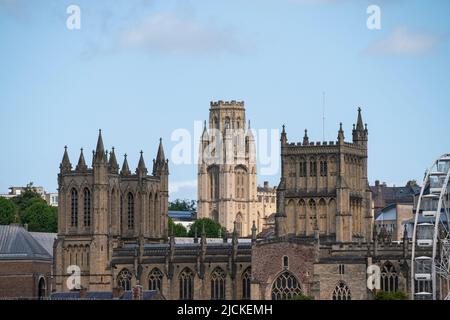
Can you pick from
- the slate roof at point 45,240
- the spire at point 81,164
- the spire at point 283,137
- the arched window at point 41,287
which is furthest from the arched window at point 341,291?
the slate roof at point 45,240

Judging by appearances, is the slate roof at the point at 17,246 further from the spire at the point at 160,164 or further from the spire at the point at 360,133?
the spire at the point at 360,133

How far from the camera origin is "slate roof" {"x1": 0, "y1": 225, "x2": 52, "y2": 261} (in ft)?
452

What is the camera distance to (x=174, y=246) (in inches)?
5285

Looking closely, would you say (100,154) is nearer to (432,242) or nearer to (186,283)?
(186,283)

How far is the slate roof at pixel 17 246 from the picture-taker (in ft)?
452

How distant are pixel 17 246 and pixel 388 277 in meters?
33.5

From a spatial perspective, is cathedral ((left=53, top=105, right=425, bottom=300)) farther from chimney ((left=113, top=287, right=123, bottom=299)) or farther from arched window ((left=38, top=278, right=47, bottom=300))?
chimney ((left=113, top=287, right=123, bottom=299))

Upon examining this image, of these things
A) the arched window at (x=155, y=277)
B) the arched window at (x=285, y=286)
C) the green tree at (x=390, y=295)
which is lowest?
the green tree at (x=390, y=295)

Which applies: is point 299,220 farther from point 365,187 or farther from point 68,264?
point 68,264

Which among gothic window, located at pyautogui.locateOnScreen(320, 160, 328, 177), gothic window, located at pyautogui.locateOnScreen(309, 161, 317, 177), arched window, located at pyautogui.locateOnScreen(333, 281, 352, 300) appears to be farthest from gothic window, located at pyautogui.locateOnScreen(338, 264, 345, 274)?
gothic window, located at pyautogui.locateOnScreen(309, 161, 317, 177)

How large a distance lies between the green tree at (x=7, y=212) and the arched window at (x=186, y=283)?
184ft

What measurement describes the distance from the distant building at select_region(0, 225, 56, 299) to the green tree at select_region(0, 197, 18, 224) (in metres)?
45.8
